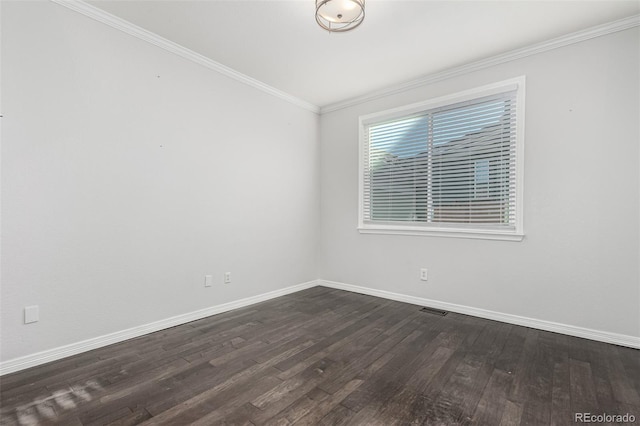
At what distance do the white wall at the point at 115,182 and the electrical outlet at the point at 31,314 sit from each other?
3 cm

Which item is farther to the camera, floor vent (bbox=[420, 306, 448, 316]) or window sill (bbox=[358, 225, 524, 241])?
floor vent (bbox=[420, 306, 448, 316])

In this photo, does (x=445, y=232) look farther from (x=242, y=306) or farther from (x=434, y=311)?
(x=242, y=306)

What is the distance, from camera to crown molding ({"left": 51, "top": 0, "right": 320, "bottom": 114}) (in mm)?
2425

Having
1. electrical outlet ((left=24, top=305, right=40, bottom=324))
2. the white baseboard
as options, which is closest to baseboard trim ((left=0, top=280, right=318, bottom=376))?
the white baseboard

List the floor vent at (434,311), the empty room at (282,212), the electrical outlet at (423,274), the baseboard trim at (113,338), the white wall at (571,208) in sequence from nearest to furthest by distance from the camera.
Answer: the empty room at (282,212) → the baseboard trim at (113,338) → the white wall at (571,208) → the floor vent at (434,311) → the electrical outlet at (423,274)

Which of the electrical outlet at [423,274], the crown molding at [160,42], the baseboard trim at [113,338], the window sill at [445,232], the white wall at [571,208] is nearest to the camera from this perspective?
the baseboard trim at [113,338]

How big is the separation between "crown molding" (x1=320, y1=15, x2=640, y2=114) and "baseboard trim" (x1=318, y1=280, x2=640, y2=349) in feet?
8.76

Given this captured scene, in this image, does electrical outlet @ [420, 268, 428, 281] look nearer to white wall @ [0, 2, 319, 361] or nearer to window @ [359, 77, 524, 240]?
window @ [359, 77, 524, 240]

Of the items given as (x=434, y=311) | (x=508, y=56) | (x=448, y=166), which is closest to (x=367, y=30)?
(x=508, y=56)

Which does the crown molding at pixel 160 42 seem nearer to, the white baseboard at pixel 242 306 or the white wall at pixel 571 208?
the white wall at pixel 571 208

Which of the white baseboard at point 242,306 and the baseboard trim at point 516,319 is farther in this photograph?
the baseboard trim at point 516,319

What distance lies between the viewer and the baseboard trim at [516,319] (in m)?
2.62

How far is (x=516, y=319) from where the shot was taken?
3.10 m

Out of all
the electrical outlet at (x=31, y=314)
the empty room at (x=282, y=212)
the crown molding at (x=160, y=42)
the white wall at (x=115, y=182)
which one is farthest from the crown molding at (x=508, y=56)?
the electrical outlet at (x=31, y=314)
